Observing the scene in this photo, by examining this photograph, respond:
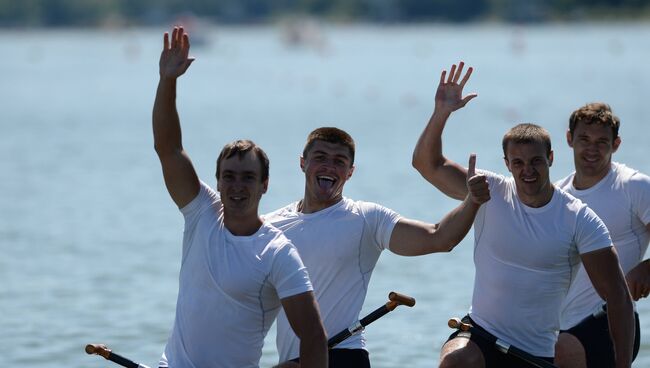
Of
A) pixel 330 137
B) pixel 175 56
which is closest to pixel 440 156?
pixel 330 137

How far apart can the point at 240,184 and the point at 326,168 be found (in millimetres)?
719

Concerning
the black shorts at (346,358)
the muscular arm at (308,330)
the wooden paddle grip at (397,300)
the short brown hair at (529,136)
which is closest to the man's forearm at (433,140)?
the short brown hair at (529,136)

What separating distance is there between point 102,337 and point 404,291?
3.84 m

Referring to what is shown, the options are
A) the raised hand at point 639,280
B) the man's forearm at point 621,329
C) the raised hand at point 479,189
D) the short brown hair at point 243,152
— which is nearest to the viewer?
the short brown hair at point 243,152

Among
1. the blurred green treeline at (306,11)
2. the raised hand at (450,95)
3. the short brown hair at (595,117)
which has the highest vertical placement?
the blurred green treeline at (306,11)

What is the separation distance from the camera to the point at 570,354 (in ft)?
24.5

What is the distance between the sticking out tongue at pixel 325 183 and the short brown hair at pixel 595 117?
1.69m

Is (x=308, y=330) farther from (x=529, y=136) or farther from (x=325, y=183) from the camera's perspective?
(x=529, y=136)

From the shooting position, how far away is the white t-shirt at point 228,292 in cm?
607

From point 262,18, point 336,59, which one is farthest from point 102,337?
point 262,18

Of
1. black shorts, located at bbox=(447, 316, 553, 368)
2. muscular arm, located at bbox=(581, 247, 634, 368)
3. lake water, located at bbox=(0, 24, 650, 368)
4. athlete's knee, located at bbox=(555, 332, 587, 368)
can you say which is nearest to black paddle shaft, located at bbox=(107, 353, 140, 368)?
black shorts, located at bbox=(447, 316, 553, 368)

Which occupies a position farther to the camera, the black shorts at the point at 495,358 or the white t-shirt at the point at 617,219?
the white t-shirt at the point at 617,219

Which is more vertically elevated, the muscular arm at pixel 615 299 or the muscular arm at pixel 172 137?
Answer: the muscular arm at pixel 172 137

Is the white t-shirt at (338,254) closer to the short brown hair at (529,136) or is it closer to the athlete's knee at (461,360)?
the athlete's knee at (461,360)
